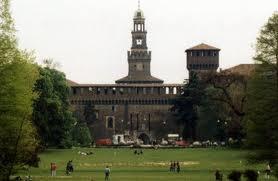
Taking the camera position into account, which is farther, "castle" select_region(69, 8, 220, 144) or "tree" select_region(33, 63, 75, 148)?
"castle" select_region(69, 8, 220, 144)

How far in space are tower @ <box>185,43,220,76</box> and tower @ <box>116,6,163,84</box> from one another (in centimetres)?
2070

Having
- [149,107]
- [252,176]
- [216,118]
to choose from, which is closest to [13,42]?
[252,176]

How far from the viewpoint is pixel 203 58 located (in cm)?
11688

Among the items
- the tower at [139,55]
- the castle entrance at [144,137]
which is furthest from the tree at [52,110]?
the tower at [139,55]

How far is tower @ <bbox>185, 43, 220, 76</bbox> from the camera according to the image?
383 feet

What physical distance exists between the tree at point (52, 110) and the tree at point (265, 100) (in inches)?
939

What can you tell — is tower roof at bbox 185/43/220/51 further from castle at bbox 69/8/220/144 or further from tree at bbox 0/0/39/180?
tree at bbox 0/0/39/180

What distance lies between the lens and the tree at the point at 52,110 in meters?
62.8

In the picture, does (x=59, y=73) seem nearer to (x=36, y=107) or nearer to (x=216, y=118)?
(x=36, y=107)

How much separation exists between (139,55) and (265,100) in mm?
107071

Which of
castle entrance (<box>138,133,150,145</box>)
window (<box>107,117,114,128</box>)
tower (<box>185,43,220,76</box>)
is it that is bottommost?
castle entrance (<box>138,133,150,145</box>)

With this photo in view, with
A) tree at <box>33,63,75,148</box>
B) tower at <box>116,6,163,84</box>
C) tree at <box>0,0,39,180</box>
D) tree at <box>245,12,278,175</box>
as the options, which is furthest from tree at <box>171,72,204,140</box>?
tree at <box>0,0,39,180</box>

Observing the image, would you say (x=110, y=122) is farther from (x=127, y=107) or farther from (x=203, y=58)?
(x=203, y=58)

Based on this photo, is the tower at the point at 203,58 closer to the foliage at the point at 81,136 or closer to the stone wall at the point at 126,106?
the stone wall at the point at 126,106
